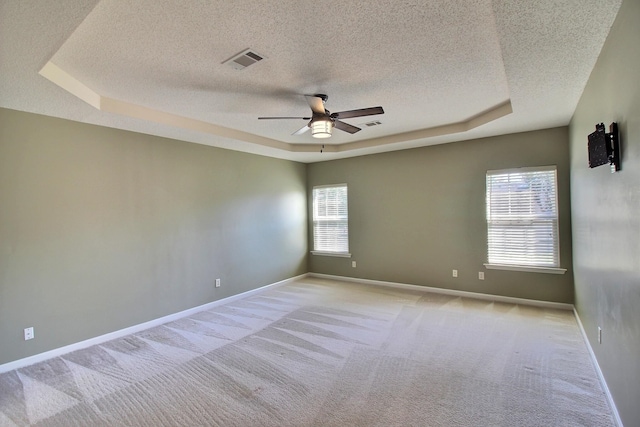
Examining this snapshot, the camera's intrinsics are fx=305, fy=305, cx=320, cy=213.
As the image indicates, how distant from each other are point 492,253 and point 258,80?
4.23 m

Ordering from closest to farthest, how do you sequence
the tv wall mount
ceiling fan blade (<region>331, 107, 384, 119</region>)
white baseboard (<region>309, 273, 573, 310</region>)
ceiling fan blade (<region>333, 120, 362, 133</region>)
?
the tv wall mount, ceiling fan blade (<region>331, 107, 384, 119</region>), ceiling fan blade (<region>333, 120, 362, 133</region>), white baseboard (<region>309, 273, 573, 310</region>)

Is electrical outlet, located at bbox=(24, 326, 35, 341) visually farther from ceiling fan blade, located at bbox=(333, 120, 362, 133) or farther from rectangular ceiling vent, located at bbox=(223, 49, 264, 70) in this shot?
ceiling fan blade, located at bbox=(333, 120, 362, 133)

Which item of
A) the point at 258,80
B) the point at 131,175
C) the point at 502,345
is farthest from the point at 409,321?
the point at 131,175

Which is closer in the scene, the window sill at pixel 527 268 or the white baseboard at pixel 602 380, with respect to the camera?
the white baseboard at pixel 602 380

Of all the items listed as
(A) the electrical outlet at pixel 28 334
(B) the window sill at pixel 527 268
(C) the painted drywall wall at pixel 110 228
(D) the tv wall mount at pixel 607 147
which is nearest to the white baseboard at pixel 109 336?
(C) the painted drywall wall at pixel 110 228

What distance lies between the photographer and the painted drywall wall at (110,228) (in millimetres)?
3018

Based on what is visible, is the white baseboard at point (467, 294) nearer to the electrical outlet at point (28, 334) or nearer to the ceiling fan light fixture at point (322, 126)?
the ceiling fan light fixture at point (322, 126)

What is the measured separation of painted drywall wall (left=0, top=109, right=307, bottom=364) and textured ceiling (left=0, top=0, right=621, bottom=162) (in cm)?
39

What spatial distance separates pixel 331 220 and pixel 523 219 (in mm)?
3432

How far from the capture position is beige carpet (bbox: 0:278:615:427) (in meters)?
2.20

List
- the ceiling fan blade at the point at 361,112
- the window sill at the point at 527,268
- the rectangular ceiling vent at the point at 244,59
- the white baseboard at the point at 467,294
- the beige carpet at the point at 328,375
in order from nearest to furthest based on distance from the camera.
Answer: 1. the beige carpet at the point at 328,375
2. the rectangular ceiling vent at the point at 244,59
3. the ceiling fan blade at the point at 361,112
4. the window sill at the point at 527,268
5. the white baseboard at the point at 467,294

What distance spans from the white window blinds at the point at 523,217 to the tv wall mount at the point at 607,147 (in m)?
2.34

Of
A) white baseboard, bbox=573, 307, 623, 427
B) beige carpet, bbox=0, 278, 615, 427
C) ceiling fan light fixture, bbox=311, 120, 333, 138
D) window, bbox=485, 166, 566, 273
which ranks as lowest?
beige carpet, bbox=0, 278, 615, 427

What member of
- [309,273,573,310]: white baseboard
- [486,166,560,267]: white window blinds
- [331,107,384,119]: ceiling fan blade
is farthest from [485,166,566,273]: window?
[331,107,384,119]: ceiling fan blade
